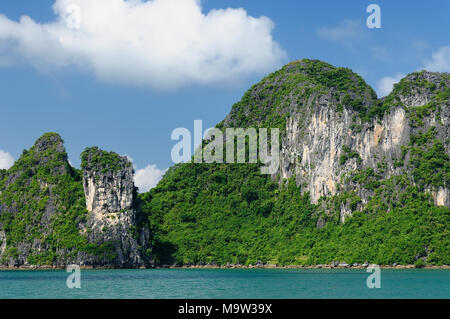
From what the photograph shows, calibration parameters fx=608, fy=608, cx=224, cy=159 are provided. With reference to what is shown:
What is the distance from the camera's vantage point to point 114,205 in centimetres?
8412

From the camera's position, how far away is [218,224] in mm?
100688

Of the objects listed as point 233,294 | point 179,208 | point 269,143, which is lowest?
point 233,294

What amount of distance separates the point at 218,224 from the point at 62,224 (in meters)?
26.6

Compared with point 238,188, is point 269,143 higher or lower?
higher

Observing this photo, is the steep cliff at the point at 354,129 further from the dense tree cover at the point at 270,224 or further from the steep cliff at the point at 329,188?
the dense tree cover at the point at 270,224

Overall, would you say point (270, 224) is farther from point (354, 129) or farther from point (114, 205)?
point (114, 205)

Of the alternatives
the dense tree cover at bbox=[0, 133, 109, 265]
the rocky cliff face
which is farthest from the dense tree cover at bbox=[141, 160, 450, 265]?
the dense tree cover at bbox=[0, 133, 109, 265]

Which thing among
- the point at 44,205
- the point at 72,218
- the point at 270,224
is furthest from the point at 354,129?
the point at 44,205

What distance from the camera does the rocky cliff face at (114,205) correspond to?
271ft

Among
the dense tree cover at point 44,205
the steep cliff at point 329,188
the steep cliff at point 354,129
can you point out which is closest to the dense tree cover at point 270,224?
the steep cliff at point 329,188

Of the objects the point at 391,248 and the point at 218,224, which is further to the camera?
the point at 218,224

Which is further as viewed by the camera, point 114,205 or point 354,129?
point 354,129
